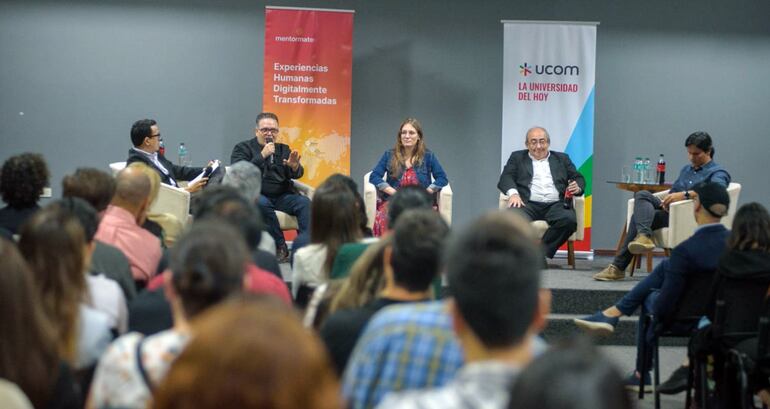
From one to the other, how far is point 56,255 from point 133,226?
1.40m

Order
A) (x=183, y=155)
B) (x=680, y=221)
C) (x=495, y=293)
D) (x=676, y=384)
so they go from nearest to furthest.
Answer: (x=495, y=293)
(x=676, y=384)
(x=680, y=221)
(x=183, y=155)

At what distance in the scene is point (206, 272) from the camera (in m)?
1.94

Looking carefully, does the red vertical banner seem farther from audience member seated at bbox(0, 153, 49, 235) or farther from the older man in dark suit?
audience member seated at bbox(0, 153, 49, 235)

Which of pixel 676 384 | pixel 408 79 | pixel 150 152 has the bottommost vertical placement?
pixel 676 384

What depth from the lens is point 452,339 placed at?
2018 mm

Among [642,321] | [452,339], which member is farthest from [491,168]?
[452,339]

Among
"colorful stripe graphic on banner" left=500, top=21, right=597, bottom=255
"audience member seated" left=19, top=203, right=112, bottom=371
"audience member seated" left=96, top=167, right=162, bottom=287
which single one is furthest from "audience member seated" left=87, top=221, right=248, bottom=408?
"colorful stripe graphic on banner" left=500, top=21, right=597, bottom=255

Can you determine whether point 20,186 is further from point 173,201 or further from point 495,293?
point 495,293

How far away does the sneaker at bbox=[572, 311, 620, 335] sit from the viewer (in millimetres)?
5250

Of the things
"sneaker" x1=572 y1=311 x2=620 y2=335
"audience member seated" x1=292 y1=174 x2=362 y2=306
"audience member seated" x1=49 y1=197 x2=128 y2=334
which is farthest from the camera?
"sneaker" x1=572 y1=311 x2=620 y2=335

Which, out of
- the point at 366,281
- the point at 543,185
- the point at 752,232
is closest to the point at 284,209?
the point at 543,185

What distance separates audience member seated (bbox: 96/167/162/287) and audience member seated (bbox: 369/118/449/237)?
3631 millimetres

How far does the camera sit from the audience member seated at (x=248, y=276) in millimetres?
2779

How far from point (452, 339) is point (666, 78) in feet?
27.5
